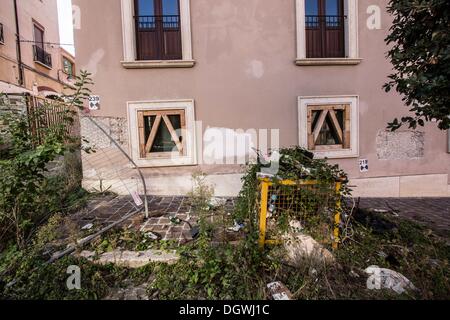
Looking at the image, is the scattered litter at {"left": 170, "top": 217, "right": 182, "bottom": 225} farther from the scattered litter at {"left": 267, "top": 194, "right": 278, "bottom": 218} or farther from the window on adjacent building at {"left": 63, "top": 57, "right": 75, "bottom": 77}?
the window on adjacent building at {"left": 63, "top": 57, "right": 75, "bottom": 77}

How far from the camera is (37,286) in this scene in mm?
2309

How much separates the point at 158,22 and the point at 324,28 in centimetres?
429

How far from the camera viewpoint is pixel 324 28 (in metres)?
5.72

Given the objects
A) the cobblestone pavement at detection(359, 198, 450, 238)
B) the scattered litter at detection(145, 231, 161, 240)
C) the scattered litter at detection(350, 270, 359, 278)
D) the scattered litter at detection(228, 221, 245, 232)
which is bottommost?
the cobblestone pavement at detection(359, 198, 450, 238)

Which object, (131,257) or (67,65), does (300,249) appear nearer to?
(131,257)

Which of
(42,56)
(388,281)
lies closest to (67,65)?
(42,56)

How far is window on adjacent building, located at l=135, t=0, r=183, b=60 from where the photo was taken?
540cm

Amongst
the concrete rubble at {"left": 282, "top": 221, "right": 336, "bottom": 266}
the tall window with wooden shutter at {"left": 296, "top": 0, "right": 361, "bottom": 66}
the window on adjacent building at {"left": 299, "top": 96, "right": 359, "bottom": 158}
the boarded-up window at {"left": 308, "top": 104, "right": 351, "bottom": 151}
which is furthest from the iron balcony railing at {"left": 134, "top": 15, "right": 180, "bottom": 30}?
the concrete rubble at {"left": 282, "top": 221, "right": 336, "bottom": 266}

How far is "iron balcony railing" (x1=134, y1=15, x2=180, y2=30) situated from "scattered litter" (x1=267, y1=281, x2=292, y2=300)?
582 cm

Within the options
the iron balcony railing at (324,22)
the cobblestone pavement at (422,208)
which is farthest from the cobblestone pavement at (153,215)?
the iron balcony railing at (324,22)

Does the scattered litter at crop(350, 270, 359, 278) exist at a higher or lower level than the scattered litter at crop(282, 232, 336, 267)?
lower

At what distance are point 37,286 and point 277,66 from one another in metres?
5.84
